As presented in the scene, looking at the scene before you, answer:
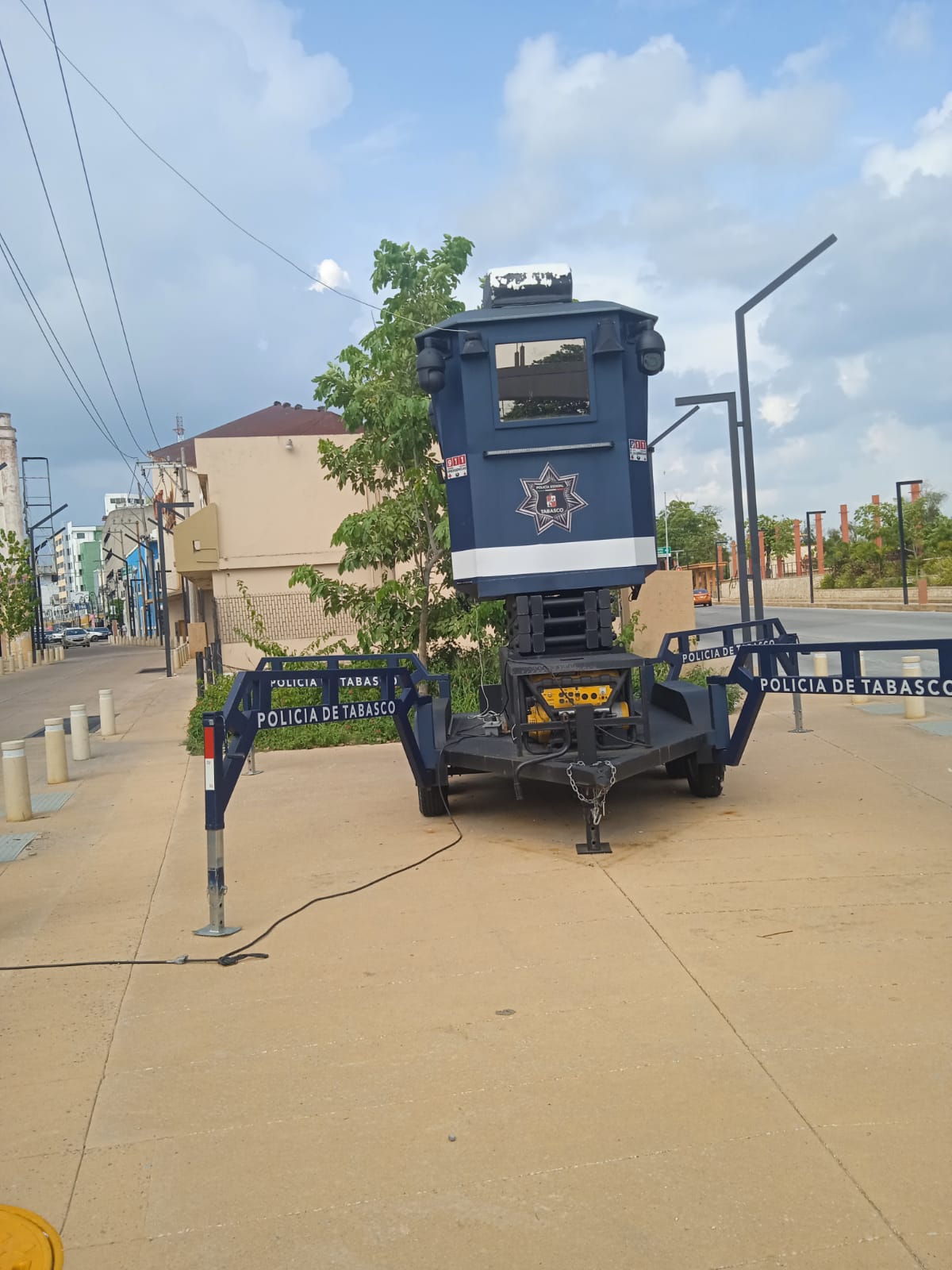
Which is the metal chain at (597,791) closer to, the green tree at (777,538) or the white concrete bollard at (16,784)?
the white concrete bollard at (16,784)

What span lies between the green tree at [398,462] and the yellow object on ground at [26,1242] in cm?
1158

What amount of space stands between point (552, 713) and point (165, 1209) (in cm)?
528

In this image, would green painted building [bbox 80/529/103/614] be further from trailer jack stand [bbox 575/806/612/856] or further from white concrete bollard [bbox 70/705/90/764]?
trailer jack stand [bbox 575/806/612/856]

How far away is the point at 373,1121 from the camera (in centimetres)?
442

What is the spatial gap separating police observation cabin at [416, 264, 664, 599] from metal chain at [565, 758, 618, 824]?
66.7 inches

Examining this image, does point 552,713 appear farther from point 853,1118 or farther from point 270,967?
point 853,1118

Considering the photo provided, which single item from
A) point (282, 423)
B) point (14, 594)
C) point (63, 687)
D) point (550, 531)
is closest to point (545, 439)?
point (550, 531)

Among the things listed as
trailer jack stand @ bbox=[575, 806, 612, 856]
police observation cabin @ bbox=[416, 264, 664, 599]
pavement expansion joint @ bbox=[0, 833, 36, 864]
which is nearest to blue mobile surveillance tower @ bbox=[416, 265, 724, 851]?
police observation cabin @ bbox=[416, 264, 664, 599]

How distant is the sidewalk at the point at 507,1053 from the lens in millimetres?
3664

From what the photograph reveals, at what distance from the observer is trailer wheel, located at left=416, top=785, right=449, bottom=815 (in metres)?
9.88

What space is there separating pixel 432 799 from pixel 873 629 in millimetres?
24329

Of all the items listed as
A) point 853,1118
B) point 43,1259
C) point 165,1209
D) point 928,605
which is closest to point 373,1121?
point 165,1209

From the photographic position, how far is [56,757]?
46.0 feet

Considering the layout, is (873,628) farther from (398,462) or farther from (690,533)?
(690,533)
